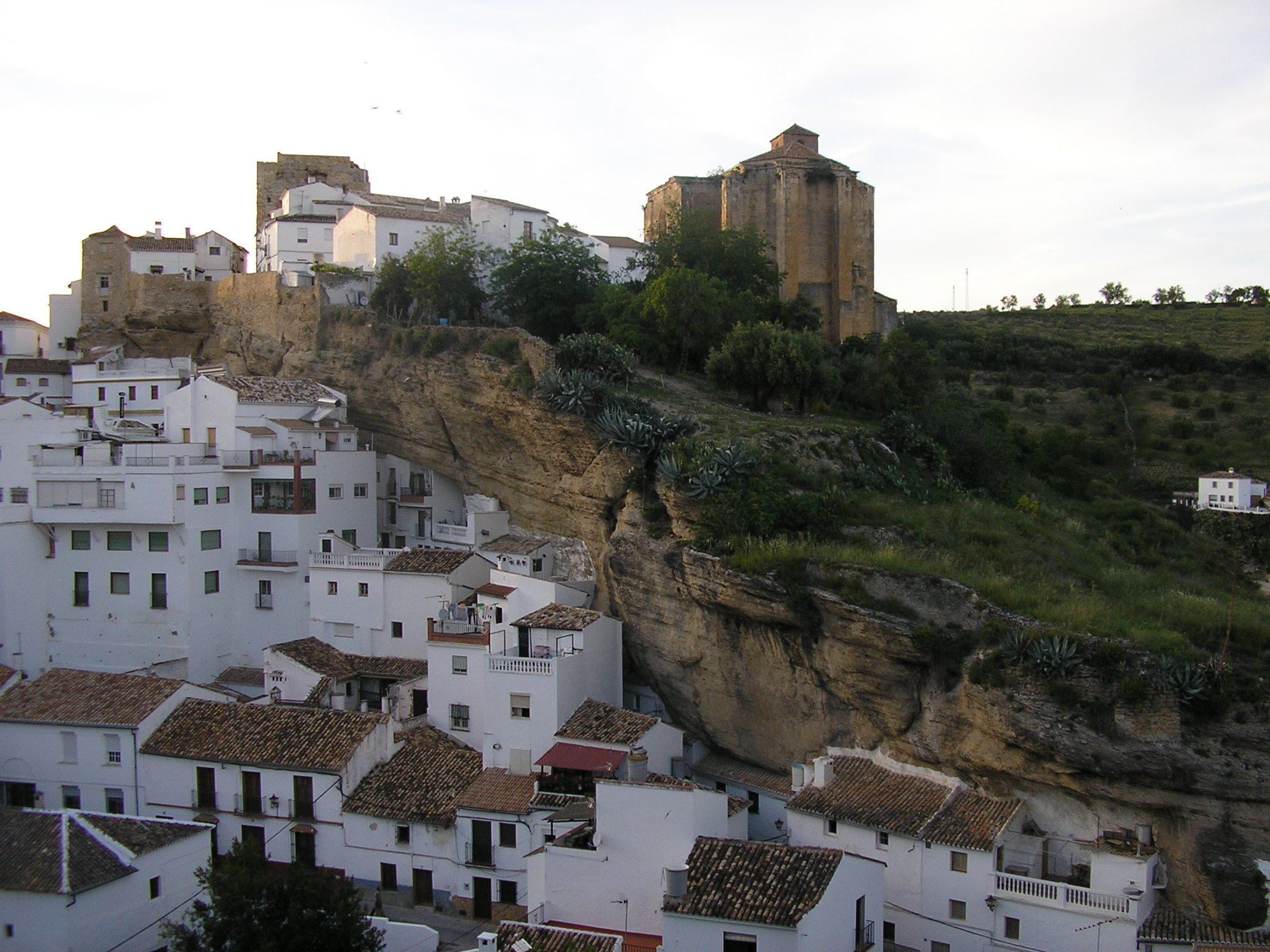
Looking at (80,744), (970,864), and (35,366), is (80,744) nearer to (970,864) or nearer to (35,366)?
(970,864)

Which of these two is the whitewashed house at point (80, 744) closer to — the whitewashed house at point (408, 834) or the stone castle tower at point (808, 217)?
the whitewashed house at point (408, 834)

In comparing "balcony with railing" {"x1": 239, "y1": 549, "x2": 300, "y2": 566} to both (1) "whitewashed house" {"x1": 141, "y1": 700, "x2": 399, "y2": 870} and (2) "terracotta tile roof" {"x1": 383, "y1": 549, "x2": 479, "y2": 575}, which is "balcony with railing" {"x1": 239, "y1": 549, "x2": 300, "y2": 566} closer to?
(2) "terracotta tile roof" {"x1": 383, "y1": 549, "x2": 479, "y2": 575}

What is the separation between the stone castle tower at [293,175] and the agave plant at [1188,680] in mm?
41446

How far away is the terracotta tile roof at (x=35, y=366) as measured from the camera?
39.0m

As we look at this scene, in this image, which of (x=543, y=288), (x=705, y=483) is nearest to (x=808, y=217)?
(x=543, y=288)

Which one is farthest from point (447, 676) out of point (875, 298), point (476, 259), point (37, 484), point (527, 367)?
point (875, 298)

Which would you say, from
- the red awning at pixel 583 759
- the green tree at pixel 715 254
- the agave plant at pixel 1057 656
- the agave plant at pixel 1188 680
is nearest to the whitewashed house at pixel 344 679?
the red awning at pixel 583 759

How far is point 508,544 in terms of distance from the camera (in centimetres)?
2634

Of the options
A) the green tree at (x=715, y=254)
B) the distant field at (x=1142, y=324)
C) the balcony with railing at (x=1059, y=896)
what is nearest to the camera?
the balcony with railing at (x=1059, y=896)

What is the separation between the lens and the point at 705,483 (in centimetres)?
2216

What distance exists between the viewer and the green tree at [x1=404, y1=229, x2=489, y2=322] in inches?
1303

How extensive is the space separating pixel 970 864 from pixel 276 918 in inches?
428

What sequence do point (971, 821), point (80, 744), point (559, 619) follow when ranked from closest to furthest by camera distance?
point (971, 821)
point (80, 744)
point (559, 619)

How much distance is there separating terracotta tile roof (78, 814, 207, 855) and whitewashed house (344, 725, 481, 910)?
9.69ft
